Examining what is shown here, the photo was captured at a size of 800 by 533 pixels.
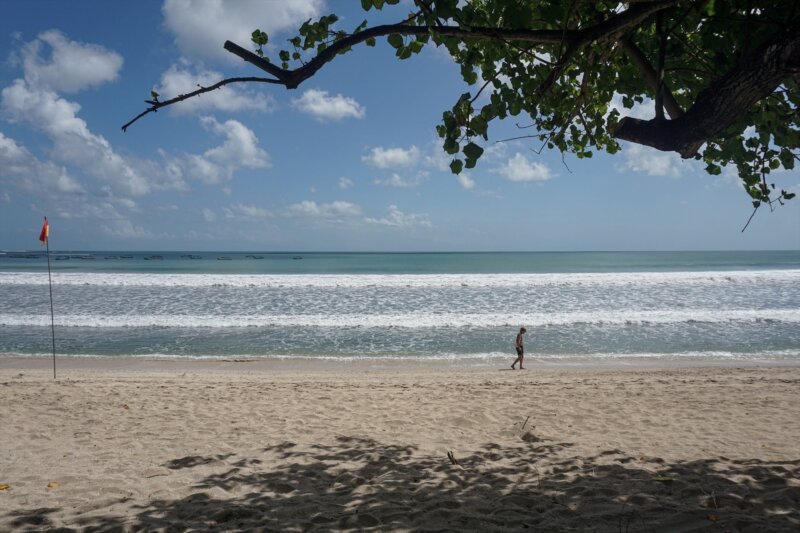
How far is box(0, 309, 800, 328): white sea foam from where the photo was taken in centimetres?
1830

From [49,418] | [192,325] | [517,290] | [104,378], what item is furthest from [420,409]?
[517,290]

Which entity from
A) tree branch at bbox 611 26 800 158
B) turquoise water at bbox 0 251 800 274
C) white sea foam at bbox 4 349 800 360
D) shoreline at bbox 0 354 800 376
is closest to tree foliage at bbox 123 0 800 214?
tree branch at bbox 611 26 800 158

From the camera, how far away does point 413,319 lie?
63.5 feet

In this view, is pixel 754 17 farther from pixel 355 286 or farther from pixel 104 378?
pixel 355 286

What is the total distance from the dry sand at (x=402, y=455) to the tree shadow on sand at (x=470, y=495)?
2 cm

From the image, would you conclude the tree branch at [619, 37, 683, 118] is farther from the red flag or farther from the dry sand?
the red flag

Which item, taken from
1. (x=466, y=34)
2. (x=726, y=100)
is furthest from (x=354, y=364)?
(x=726, y=100)

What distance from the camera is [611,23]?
2865 mm

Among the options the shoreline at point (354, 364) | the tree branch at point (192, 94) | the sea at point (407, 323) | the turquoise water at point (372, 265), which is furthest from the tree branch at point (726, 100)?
the turquoise water at point (372, 265)

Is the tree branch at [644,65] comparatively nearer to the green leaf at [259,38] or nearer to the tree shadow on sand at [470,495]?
the green leaf at [259,38]

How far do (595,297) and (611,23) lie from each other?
2510 cm

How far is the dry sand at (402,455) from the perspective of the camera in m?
4.07

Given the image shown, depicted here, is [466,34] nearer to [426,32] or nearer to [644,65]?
[426,32]

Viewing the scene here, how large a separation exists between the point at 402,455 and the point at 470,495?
4.53ft
